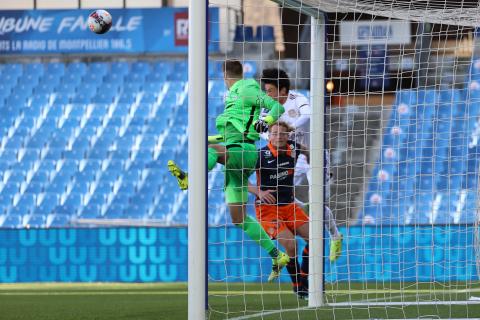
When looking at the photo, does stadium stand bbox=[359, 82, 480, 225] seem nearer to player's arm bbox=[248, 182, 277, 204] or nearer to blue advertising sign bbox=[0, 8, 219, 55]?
blue advertising sign bbox=[0, 8, 219, 55]

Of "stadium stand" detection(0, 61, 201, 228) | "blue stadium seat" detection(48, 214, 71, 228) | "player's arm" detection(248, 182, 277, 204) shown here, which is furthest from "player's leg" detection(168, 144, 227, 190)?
"blue stadium seat" detection(48, 214, 71, 228)

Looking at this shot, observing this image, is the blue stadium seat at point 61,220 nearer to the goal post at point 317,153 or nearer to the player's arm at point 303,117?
the player's arm at point 303,117

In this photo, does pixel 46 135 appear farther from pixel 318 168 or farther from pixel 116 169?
pixel 318 168

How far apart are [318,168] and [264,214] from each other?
5.62ft

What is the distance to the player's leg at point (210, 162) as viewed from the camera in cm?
732

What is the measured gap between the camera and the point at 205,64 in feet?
18.5

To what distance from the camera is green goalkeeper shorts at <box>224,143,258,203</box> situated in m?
7.99

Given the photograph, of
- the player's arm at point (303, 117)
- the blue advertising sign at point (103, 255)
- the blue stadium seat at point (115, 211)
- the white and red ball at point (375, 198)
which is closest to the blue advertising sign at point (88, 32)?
the blue stadium seat at point (115, 211)

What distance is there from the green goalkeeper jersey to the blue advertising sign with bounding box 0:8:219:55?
7.52 meters

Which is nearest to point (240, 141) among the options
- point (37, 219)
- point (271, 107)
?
point (271, 107)

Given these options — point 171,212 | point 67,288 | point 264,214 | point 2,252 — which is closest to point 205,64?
point 264,214

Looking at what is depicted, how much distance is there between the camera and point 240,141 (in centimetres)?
805

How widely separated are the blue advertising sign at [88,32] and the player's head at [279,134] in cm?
656

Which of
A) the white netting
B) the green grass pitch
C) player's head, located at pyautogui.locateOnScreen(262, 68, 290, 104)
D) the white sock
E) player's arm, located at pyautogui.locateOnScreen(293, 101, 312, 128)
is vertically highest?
the white netting
